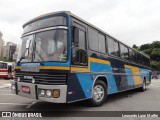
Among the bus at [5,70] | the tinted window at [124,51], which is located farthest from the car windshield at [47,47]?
the bus at [5,70]

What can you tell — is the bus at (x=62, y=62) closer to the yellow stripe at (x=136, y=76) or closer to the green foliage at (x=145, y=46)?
the yellow stripe at (x=136, y=76)

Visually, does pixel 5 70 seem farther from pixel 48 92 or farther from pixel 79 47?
pixel 48 92

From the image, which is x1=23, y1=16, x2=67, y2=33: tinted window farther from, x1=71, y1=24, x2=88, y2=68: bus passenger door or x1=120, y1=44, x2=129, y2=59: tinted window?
x1=120, y1=44, x2=129, y2=59: tinted window

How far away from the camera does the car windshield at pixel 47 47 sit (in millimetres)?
5938

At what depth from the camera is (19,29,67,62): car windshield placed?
234 inches

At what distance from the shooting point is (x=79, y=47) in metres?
6.60

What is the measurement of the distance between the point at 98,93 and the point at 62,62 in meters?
2.53

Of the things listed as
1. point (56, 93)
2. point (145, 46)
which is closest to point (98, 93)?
point (56, 93)

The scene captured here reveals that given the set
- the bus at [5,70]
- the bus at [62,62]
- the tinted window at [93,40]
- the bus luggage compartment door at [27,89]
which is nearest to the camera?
the bus at [62,62]

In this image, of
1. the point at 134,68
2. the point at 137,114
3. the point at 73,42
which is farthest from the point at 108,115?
the point at 134,68

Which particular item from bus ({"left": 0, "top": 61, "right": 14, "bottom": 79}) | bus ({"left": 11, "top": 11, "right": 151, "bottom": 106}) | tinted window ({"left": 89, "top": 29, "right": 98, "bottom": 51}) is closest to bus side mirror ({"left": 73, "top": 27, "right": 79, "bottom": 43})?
bus ({"left": 11, "top": 11, "right": 151, "bottom": 106})

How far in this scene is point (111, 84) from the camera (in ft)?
28.7

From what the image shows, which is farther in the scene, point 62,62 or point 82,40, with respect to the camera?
point 82,40

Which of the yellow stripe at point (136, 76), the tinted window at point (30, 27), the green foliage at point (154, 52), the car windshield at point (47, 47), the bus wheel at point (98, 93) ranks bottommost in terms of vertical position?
the bus wheel at point (98, 93)
